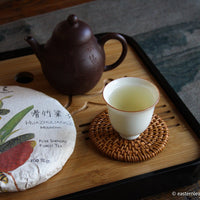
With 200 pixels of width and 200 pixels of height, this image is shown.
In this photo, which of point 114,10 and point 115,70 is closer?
point 115,70

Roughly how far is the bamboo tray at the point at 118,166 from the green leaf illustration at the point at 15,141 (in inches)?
3.9

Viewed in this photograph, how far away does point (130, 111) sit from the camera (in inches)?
23.1

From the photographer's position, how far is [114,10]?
1.58m

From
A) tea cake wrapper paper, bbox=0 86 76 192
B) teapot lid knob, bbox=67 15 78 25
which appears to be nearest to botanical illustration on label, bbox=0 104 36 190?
tea cake wrapper paper, bbox=0 86 76 192

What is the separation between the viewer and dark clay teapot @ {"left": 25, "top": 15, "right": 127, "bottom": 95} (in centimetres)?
70

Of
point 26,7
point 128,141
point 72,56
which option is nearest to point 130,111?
point 128,141

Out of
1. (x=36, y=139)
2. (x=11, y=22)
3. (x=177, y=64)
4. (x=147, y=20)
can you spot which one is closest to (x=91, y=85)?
(x=36, y=139)

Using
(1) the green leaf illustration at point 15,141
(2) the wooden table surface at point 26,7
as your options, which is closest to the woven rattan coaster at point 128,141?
(1) the green leaf illustration at point 15,141

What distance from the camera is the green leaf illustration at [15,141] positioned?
64 cm

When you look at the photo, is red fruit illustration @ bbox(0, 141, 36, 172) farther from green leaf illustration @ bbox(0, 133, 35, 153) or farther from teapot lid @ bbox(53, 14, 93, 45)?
teapot lid @ bbox(53, 14, 93, 45)

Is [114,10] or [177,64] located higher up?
[114,10]

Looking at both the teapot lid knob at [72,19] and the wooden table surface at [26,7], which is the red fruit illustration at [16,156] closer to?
the teapot lid knob at [72,19]

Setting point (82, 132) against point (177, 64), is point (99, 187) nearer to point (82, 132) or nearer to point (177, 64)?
point (82, 132)

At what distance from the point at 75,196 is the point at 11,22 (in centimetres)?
120
